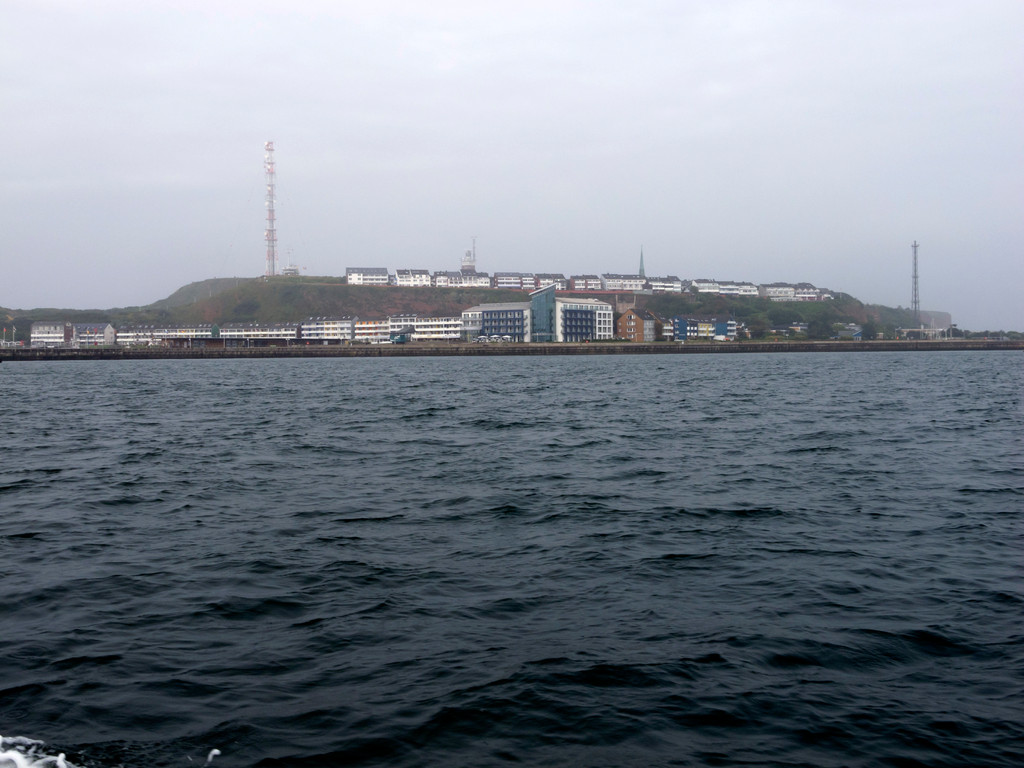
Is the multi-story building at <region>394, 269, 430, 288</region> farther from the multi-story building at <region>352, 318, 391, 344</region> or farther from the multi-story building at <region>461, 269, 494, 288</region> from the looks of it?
the multi-story building at <region>352, 318, 391, 344</region>

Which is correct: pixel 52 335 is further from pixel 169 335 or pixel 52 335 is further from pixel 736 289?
pixel 736 289

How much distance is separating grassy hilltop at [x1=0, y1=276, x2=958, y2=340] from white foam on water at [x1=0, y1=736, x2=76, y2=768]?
155665mm

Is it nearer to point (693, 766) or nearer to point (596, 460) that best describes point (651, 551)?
point (693, 766)

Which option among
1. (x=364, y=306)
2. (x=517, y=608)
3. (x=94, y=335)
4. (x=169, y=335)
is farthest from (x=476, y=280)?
(x=517, y=608)

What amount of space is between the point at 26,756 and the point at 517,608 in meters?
4.01

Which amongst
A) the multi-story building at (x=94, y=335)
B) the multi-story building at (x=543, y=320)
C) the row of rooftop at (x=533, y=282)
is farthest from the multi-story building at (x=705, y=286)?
the multi-story building at (x=94, y=335)

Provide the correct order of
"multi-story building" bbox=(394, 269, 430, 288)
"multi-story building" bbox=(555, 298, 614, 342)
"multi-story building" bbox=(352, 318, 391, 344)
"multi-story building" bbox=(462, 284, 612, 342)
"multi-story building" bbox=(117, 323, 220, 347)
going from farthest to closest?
"multi-story building" bbox=(394, 269, 430, 288) < "multi-story building" bbox=(352, 318, 391, 344) < "multi-story building" bbox=(117, 323, 220, 347) < "multi-story building" bbox=(462, 284, 612, 342) < "multi-story building" bbox=(555, 298, 614, 342)

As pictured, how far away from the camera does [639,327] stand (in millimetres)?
133375

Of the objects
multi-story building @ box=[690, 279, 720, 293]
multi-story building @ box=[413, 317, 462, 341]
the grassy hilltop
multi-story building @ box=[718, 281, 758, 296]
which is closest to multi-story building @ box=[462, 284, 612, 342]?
multi-story building @ box=[413, 317, 462, 341]

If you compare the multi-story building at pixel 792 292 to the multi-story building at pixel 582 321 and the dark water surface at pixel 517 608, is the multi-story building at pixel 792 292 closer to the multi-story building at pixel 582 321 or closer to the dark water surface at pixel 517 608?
the multi-story building at pixel 582 321

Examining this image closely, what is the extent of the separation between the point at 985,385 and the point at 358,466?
4054 cm

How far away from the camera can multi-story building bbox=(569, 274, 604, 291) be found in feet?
587

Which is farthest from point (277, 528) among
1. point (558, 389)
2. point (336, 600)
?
point (558, 389)

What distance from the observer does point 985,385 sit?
43125mm
